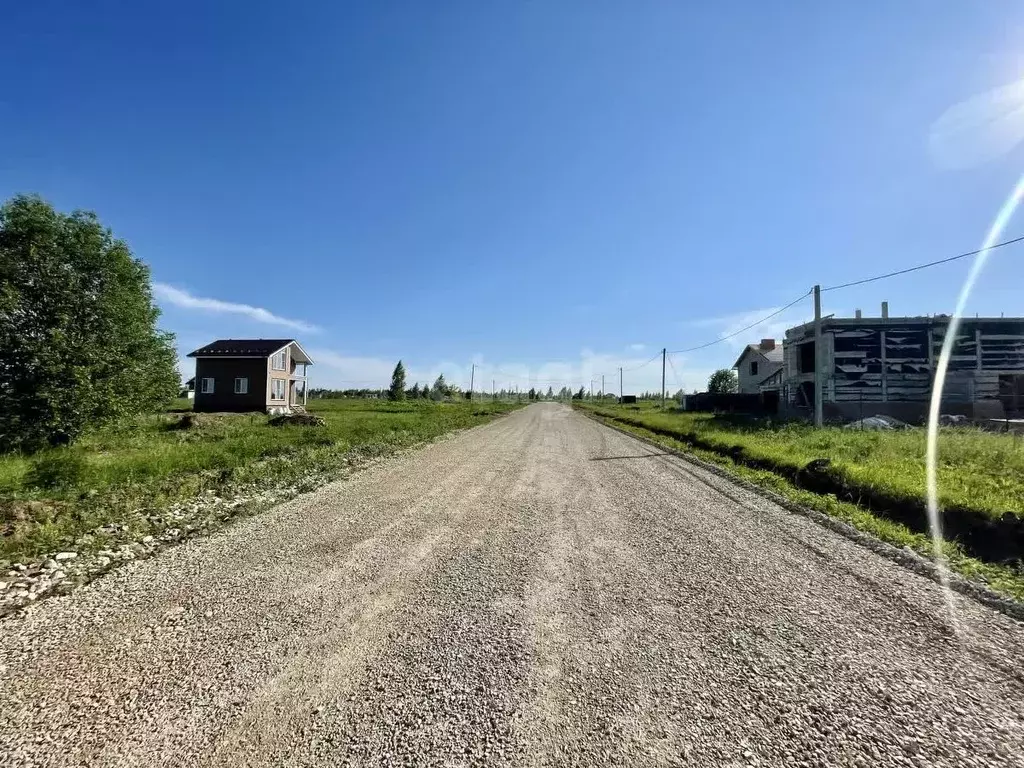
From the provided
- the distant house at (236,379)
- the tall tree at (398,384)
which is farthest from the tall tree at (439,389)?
the distant house at (236,379)

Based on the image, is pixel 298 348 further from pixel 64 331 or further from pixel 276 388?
pixel 64 331

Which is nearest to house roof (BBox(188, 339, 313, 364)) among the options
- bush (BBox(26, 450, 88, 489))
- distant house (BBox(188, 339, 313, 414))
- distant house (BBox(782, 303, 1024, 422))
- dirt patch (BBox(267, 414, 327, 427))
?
distant house (BBox(188, 339, 313, 414))

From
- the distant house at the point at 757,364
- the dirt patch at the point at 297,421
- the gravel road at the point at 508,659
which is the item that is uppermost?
the distant house at the point at 757,364

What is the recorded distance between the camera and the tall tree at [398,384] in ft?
249

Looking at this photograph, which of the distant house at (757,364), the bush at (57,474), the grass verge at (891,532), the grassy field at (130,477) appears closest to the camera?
the grass verge at (891,532)

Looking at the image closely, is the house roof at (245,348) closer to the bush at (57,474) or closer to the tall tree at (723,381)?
the bush at (57,474)

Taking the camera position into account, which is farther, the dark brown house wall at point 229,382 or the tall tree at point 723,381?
the tall tree at point 723,381

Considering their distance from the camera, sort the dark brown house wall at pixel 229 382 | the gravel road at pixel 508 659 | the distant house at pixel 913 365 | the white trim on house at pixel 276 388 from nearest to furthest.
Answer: the gravel road at pixel 508 659 < the distant house at pixel 913 365 < the dark brown house wall at pixel 229 382 < the white trim on house at pixel 276 388

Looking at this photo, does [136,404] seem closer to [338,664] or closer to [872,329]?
[338,664]

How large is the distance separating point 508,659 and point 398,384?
249ft

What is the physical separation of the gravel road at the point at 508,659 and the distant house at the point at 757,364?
40.4 metres

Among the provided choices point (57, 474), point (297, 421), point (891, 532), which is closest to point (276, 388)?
point (297, 421)

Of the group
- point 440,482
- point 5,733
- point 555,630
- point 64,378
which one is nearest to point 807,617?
point 555,630

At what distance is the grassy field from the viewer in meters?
6.06
